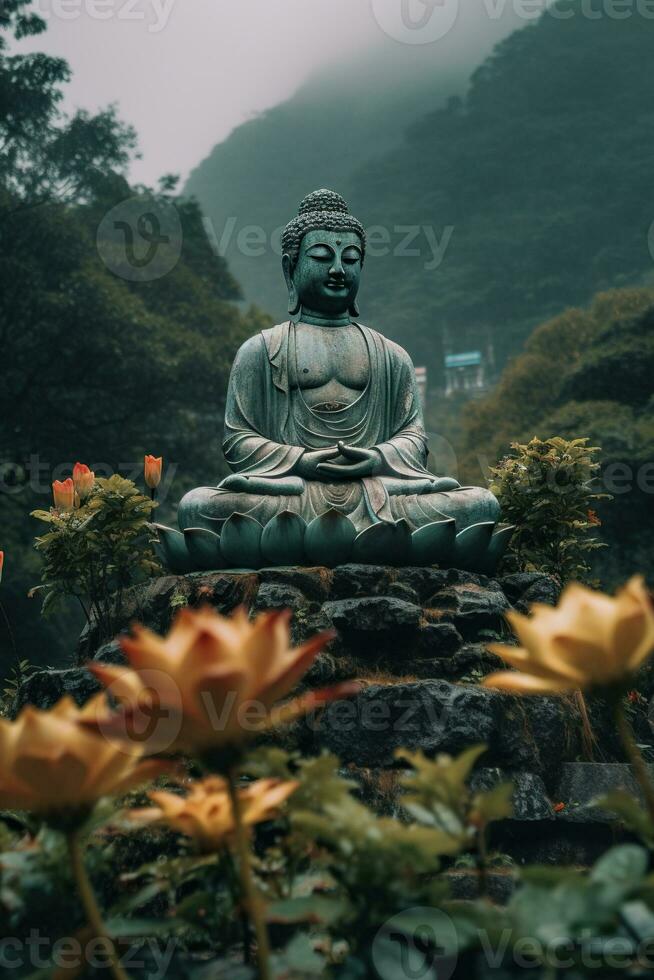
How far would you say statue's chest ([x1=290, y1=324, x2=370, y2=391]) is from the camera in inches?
260

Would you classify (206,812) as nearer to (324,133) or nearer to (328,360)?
(328,360)

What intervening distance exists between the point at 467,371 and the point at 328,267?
32.0 m

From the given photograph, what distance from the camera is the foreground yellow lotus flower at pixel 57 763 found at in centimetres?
121

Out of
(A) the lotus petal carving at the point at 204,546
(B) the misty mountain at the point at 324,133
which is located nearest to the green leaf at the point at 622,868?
(A) the lotus petal carving at the point at 204,546

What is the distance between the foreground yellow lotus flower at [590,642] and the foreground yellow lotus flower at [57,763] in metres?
0.48

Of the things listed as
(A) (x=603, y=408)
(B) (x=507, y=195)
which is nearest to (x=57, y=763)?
(A) (x=603, y=408)

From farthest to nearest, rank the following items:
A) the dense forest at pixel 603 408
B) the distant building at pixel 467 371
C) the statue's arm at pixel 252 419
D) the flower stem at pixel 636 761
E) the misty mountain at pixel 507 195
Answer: the distant building at pixel 467 371, the misty mountain at pixel 507 195, the dense forest at pixel 603 408, the statue's arm at pixel 252 419, the flower stem at pixel 636 761

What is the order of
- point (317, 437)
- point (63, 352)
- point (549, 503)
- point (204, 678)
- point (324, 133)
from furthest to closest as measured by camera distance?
point (324, 133) → point (63, 352) → point (317, 437) → point (549, 503) → point (204, 678)

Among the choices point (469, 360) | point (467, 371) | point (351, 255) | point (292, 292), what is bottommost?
point (292, 292)

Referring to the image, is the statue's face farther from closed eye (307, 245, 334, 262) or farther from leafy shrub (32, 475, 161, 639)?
leafy shrub (32, 475, 161, 639)

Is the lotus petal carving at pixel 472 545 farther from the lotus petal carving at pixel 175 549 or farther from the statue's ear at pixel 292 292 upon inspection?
the statue's ear at pixel 292 292

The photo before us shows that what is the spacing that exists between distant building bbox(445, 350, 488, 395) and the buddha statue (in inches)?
1203

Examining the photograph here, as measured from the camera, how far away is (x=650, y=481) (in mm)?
14109

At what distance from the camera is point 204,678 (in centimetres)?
117
